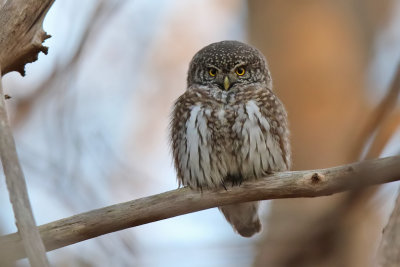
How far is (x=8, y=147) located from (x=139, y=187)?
11.3ft

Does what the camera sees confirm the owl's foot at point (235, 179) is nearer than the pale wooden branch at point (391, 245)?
No

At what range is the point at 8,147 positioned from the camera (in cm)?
262

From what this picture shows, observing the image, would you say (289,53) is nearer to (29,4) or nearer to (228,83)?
(228,83)

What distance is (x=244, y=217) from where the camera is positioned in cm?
554

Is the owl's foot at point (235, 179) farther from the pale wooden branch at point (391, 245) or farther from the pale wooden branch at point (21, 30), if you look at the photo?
the pale wooden branch at point (391, 245)

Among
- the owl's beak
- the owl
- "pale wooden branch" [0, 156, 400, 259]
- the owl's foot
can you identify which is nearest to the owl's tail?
the owl

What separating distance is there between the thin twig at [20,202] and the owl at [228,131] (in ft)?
7.03

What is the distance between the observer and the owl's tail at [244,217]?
551 centimetres

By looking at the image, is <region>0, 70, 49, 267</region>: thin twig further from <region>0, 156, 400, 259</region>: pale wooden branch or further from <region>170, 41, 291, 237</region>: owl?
<region>170, 41, 291, 237</region>: owl

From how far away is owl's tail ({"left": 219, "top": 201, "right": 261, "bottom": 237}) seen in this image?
5508 mm

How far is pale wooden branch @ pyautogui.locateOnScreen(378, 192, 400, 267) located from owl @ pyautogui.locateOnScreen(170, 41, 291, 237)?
209 centimetres

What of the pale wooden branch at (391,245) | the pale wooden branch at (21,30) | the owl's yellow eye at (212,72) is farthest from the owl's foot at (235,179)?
the pale wooden branch at (391,245)

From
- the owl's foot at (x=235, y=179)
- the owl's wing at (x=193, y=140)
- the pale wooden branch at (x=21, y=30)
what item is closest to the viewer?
the pale wooden branch at (x=21, y=30)

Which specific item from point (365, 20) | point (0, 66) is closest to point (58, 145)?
point (0, 66)
